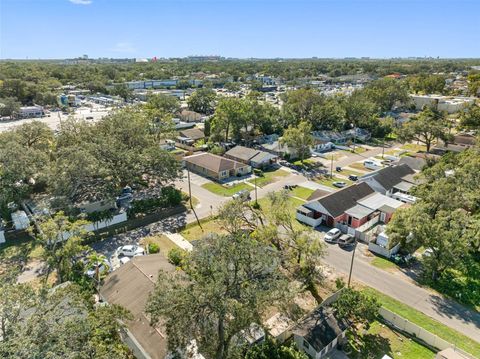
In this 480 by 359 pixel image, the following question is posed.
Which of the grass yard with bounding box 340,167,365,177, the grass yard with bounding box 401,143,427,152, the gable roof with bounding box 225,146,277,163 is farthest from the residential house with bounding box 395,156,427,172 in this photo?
the gable roof with bounding box 225,146,277,163

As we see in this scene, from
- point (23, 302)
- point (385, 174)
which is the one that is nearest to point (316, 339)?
point (23, 302)

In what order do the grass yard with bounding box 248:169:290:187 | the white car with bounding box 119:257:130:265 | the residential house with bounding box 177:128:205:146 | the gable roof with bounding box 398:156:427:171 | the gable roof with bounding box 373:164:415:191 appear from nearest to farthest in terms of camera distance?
the white car with bounding box 119:257:130:265 < the gable roof with bounding box 373:164:415:191 < the grass yard with bounding box 248:169:290:187 < the gable roof with bounding box 398:156:427:171 < the residential house with bounding box 177:128:205:146

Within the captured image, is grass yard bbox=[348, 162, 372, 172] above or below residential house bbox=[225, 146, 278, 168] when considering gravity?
below

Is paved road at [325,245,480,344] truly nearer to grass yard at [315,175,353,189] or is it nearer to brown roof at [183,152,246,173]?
grass yard at [315,175,353,189]

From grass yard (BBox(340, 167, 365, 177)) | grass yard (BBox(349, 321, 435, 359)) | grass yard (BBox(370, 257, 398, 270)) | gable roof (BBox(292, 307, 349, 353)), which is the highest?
gable roof (BBox(292, 307, 349, 353))

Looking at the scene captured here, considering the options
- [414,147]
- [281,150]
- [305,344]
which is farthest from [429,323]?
[414,147]

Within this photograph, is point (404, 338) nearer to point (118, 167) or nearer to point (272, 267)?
point (272, 267)
